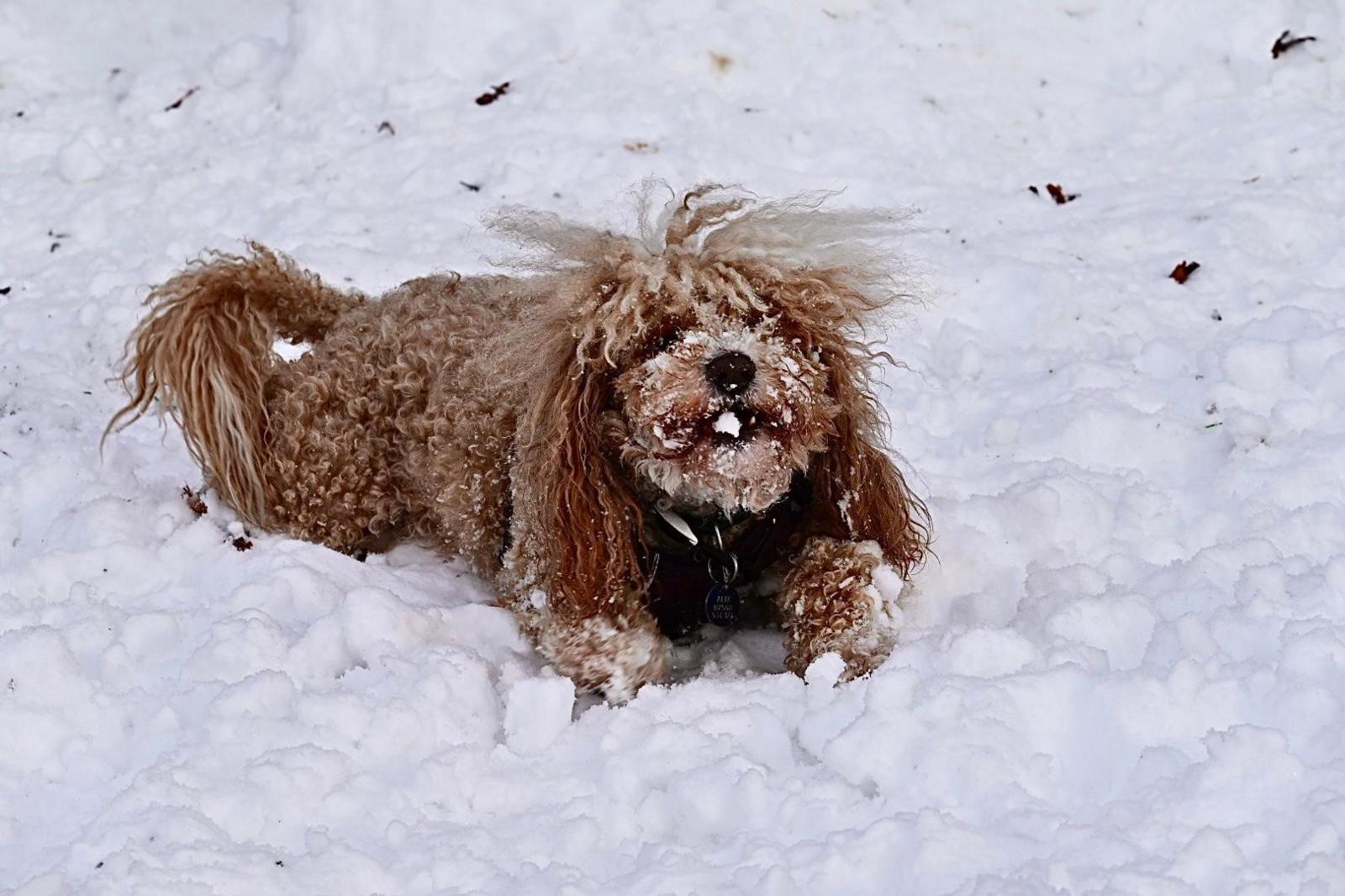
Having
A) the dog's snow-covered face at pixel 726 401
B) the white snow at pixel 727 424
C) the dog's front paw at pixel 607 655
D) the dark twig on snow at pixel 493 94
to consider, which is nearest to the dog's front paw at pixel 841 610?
the dog's snow-covered face at pixel 726 401

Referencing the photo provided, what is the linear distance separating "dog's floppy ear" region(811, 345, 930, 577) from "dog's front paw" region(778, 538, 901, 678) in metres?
0.07

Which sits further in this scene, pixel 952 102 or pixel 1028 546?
pixel 952 102

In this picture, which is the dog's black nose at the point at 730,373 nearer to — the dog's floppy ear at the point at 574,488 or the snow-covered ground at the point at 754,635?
the dog's floppy ear at the point at 574,488

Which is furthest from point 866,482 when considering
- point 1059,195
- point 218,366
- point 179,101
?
point 179,101

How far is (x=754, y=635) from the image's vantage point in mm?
4180

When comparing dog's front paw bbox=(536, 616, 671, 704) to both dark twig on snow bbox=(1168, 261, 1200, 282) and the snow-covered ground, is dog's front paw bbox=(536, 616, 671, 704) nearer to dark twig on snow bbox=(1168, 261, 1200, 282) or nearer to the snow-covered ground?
the snow-covered ground

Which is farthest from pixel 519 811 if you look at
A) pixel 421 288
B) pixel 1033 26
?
pixel 1033 26

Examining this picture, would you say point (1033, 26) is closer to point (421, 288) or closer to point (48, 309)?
point (421, 288)

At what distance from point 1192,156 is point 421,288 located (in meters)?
4.11

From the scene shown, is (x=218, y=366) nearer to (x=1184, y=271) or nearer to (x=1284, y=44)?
(x=1184, y=271)

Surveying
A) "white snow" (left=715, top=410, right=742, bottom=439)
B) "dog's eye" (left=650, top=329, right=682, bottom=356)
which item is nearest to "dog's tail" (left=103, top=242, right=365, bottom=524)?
"dog's eye" (left=650, top=329, right=682, bottom=356)

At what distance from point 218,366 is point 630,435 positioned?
1712 mm

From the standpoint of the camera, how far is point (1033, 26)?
782 cm

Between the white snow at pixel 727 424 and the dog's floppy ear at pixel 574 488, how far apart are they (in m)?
0.40
